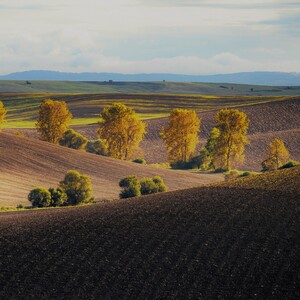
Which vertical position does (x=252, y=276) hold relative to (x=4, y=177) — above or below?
above

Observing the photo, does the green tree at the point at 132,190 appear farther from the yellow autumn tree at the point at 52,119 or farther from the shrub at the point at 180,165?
the yellow autumn tree at the point at 52,119

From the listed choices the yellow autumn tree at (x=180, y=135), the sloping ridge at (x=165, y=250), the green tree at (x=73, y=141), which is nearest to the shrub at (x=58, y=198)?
the sloping ridge at (x=165, y=250)

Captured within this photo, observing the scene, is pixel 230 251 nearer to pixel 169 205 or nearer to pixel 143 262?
pixel 143 262

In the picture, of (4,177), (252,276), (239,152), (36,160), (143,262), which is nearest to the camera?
(252,276)

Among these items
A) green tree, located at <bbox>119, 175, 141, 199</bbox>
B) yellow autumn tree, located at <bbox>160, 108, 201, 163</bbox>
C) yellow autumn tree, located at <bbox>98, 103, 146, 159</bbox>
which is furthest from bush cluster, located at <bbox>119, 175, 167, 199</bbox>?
yellow autumn tree, located at <bbox>160, 108, 201, 163</bbox>

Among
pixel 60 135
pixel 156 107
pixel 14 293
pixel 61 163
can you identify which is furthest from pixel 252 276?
pixel 156 107

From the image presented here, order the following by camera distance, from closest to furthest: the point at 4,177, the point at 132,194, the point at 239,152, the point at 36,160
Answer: the point at 132,194 < the point at 4,177 < the point at 36,160 < the point at 239,152

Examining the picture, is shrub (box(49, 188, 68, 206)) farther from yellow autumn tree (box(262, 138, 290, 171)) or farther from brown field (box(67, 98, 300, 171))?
brown field (box(67, 98, 300, 171))
